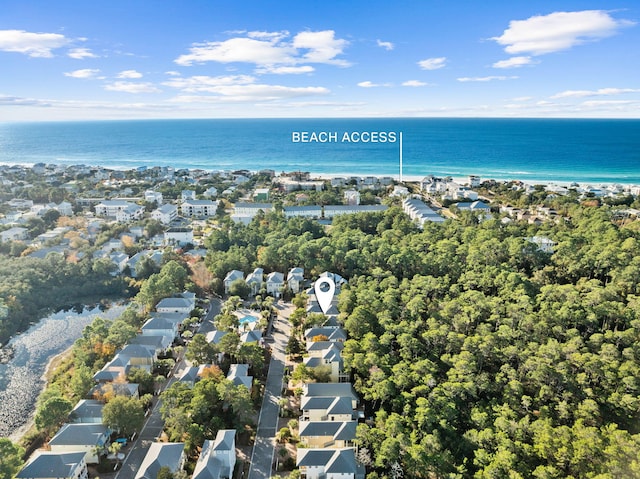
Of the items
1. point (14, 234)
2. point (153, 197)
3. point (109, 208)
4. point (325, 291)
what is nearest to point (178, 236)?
point (14, 234)

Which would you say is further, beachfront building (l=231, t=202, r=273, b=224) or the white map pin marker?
beachfront building (l=231, t=202, r=273, b=224)

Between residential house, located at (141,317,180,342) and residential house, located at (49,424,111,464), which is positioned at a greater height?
residential house, located at (141,317,180,342)

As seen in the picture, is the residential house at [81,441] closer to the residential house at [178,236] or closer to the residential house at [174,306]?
the residential house at [174,306]

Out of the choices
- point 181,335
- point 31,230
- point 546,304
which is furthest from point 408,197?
point 31,230

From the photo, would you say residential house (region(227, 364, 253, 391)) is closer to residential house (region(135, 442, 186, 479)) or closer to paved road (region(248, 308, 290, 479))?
paved road (region(248, 308, 290, 479))

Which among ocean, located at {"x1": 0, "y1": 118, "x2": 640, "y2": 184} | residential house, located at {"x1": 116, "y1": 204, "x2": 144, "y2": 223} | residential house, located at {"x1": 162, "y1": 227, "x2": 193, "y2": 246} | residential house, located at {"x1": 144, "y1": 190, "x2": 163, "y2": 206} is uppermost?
ocean, located at {"x1": 0, "y1": 118, "x2": 640, "y2": 184}

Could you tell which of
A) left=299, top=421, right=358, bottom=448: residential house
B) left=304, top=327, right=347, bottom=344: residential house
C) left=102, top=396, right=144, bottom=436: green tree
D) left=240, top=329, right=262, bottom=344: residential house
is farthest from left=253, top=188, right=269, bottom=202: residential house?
left=299, top=421, right=358, bottom=448: residential house

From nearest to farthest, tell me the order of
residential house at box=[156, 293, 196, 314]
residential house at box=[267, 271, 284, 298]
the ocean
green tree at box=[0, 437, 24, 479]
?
1. green tree at box=[0, 437, 24, 479]
2. residential house at box=[156, 293, 196, 314]
3. residential house at box=[267, 271, 284, 298]
4. the ocean
